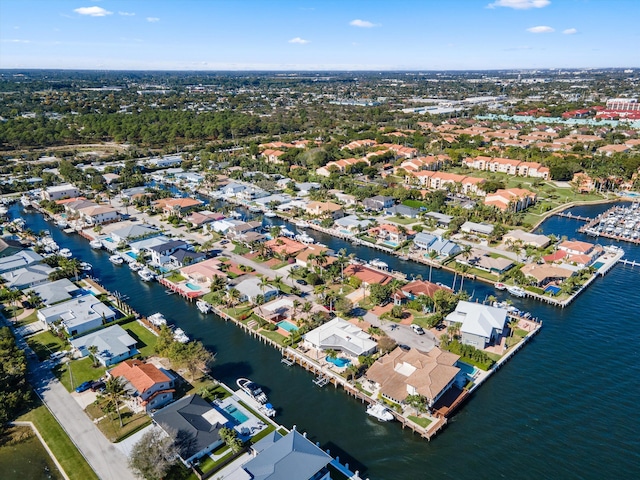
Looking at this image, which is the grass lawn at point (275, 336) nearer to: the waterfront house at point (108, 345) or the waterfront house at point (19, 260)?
the waterfront house at point (108, 345)

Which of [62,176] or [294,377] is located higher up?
[62,176]

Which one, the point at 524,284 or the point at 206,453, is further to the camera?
the point at 524,284

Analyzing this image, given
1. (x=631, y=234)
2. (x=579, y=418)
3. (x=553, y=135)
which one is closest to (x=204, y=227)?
(x=579, y=418)

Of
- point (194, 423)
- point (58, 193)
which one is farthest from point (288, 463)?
point (58, 193)

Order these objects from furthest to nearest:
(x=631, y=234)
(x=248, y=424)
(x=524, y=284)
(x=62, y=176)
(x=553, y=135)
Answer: (x=553, y=135) → (x=62, y=176) → (x=631, y=234) → (x=524, y=284) → (x=248, y=424)

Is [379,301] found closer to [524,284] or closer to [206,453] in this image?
[524,284]
